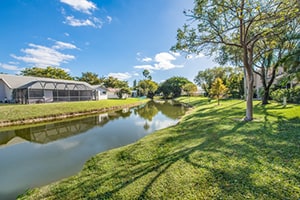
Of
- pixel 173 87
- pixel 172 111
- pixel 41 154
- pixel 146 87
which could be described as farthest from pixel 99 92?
pixel 41 154

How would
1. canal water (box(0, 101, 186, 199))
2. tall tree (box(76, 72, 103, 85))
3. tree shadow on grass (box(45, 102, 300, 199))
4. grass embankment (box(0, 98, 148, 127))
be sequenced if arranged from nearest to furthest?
tree shadow on grass (box(45, 102, 300, 199)) < canal water (box(0, 101, 186, 199)) < grass embankment (box(0, 98, 148, 127)) < tall tree (box(76, 72, 103, 85))

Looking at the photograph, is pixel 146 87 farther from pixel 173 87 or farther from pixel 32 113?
pixel 32 113

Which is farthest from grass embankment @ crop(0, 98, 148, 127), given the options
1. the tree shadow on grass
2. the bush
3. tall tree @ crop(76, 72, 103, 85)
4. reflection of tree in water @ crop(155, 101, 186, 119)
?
tall tree @ crop(76, 72, 103, 85)

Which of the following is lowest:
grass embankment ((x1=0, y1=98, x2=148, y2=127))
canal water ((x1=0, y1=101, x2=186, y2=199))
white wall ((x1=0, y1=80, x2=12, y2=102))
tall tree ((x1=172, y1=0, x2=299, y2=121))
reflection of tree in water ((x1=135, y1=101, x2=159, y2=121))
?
canal water ((x1=0, y1=101, x2=186, y2=199))

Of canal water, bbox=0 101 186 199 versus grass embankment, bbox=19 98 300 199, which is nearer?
grass embankment, bbox=19 98 300 199

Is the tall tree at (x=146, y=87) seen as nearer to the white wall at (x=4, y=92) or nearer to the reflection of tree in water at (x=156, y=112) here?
the reflection of tree in water at (x=156, y=112)

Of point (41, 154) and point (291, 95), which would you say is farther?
point (291, 95)

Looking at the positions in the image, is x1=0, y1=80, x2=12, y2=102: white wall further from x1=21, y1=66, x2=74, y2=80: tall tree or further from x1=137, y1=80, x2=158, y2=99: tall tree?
x1=137, y1=80, x2=158, y2=99: tall tree

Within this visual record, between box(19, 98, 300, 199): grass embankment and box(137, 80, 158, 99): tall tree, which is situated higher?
box(137, 80, 158, 99): tall tree

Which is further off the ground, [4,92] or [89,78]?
[89,78]

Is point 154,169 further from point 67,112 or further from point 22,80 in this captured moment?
point 22,80

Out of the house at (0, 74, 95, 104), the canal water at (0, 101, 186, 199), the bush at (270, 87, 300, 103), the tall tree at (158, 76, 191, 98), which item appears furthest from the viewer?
the tall tree at (158, 76, 191, 98)

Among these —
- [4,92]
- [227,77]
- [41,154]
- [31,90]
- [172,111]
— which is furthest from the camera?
[227,77]

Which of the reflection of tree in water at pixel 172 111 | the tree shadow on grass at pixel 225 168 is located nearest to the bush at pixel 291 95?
the reflection of tree in water at pixel 172 111
